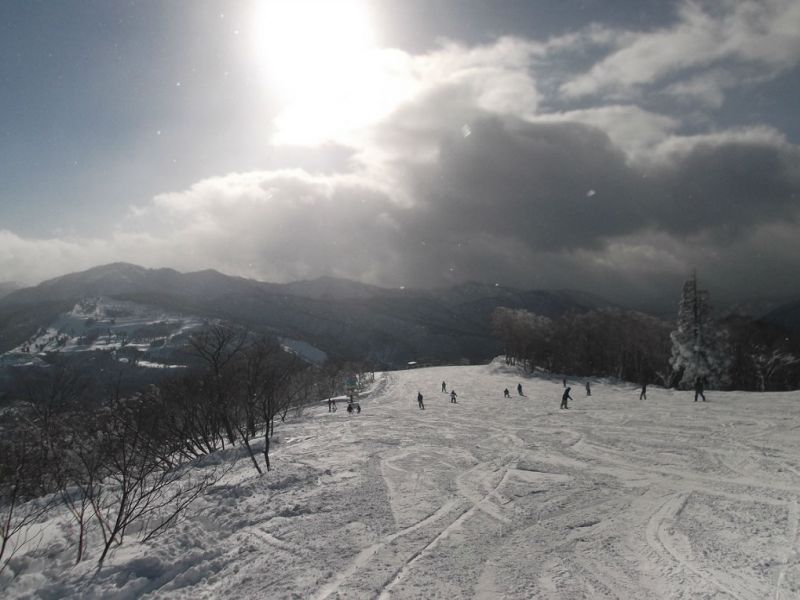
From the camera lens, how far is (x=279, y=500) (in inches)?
504

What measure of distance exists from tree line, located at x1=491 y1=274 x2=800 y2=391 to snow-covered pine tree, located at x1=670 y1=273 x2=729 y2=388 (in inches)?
3.5

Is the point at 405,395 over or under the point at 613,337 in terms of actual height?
under

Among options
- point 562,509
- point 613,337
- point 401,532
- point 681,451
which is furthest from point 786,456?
point 613,337

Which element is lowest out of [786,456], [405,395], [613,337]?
[405,395]

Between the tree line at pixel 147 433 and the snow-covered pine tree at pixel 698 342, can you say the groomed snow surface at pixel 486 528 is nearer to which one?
the tree line at pixel 147 433

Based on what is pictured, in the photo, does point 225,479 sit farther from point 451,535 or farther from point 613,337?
point 613,337

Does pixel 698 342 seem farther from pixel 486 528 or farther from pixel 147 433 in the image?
pixel 147 433

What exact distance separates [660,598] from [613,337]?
85091 millimetres

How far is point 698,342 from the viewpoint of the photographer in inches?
1791

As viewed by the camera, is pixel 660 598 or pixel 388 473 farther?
pixel 388 473

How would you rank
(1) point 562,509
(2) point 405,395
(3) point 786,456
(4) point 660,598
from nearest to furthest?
1. (4) point 660,598
2. (1) point 562,509
3. (3) point 786,456
4. (2) point 405,395

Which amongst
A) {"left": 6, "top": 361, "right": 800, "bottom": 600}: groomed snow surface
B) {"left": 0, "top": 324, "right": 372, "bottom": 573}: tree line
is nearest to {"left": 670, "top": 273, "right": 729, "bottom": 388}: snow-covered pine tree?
{"left": 6, "top": 361, "right": 800, "bottom": 600}: groomed snow surface

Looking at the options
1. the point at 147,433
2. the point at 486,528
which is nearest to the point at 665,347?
the point at 486,528

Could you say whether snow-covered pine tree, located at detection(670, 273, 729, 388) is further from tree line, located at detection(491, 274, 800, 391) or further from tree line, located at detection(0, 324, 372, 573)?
tree line, located at detection(0, 324, 372, 573)
